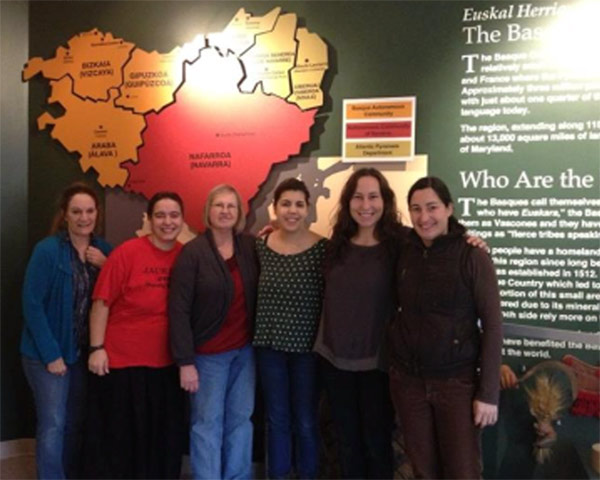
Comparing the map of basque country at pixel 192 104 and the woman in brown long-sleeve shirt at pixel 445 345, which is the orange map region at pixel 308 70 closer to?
the map of basque country at pixel 192 104

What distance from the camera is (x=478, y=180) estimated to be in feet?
8.93

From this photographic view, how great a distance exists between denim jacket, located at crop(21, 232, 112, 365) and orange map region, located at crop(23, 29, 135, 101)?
0.99 m

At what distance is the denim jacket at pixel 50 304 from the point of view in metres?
2.49

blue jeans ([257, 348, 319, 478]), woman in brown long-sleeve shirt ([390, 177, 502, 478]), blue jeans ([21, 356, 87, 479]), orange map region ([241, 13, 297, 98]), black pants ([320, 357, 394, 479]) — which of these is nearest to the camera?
woman in brown long-sleeve shirt ([390, 177, 502, 478])

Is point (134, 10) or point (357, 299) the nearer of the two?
point (357, 299)

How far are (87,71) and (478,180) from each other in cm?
212

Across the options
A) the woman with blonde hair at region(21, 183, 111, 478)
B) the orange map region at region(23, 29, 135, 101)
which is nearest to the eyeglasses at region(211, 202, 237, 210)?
the woman with blonde hair at region(21, 183, 111, 478)

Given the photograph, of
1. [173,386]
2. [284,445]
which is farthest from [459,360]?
[173,386]

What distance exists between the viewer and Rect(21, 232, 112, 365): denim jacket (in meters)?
2.49

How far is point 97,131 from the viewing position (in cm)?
313

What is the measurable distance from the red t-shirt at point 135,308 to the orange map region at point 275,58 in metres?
1.08

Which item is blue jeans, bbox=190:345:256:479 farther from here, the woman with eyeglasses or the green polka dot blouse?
the green polka dot blouse

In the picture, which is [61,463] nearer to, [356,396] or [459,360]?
[356,396]

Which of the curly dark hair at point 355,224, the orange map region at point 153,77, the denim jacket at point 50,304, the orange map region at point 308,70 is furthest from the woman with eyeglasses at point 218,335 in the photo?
the orange map region at point 153,77
